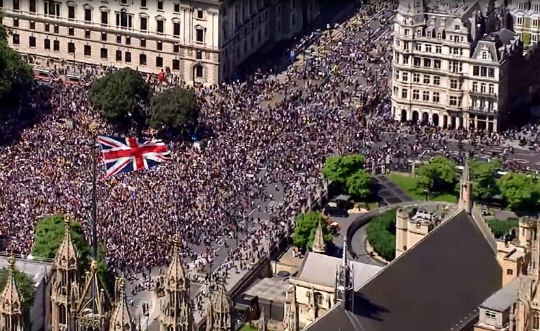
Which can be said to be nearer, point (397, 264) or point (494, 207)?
point (397, 264)

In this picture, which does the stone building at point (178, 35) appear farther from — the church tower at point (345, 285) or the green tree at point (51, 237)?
the church tower at point (345, 285)

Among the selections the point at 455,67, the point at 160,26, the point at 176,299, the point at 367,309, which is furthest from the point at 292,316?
the point at 160,26

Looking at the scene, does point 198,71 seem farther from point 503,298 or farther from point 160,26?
point 503,298

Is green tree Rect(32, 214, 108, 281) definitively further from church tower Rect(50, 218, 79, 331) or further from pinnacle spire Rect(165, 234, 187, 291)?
pinnacle spire Rect(165, 234, 187, 291)

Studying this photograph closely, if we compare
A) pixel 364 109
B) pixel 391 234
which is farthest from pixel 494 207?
pixel 364 109

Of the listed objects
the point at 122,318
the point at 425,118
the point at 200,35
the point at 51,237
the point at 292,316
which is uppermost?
the point at 200,35

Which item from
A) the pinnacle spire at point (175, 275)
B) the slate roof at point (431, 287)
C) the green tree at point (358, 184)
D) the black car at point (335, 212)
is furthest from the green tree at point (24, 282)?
the green tree at point (358, 184)

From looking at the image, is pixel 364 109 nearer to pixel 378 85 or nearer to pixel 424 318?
pixel 378 85
